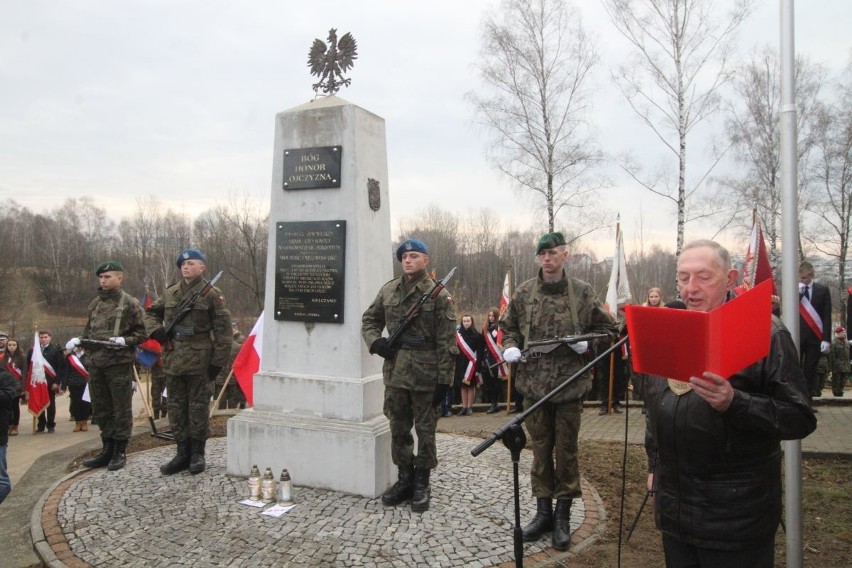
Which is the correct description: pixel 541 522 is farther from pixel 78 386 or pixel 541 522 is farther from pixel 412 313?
pixel 78 386

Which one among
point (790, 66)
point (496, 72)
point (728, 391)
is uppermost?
point (496, 72)

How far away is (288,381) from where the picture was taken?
534 centimetres

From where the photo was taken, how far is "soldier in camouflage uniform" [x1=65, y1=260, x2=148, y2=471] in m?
5.85

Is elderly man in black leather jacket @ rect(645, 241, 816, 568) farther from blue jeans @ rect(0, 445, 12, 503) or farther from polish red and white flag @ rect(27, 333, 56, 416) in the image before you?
polish red and white flag @ rect(27, 333, 56, 416)

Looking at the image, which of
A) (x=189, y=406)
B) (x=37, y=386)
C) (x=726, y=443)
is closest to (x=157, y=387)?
(x=37, y=386)

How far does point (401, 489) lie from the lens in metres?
4.73

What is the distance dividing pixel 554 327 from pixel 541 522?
1.43 m

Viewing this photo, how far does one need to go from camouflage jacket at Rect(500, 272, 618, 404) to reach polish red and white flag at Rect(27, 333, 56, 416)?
27.7 feet

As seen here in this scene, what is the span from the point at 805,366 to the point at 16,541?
9055 millimetres

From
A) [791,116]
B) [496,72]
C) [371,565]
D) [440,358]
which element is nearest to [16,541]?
[371,565]

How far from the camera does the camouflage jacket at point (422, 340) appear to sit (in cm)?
466

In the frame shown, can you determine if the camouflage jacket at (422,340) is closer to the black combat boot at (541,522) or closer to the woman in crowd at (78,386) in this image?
the black combat boot at (541,522)

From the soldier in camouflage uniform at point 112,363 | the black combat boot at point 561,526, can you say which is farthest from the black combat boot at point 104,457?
the black combat boot at point 561,526

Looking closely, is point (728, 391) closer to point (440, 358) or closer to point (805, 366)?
point (440, 358)
